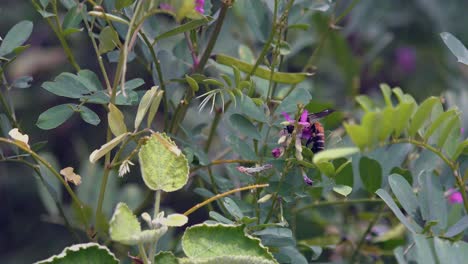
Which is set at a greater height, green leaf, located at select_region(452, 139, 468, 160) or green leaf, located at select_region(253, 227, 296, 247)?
green leaf, located at select_region(452, 139, 468, 160)

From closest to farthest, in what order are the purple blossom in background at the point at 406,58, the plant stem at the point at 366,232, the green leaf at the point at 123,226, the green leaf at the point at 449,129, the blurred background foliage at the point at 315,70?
the green leaf at the point at 123,226 < the green leaf at the point at 449,129 < the plant stem at the point at 366,232 < the blurred background foliage at the point at 315,70 < the purple blossom in background at the point at 406,58

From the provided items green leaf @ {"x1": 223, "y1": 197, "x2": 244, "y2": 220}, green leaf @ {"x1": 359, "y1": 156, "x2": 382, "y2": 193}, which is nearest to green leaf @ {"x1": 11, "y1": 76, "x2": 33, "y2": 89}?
green leaf @ {"x1": 223, "y1": 197, "x2": 244, "y2": 220}

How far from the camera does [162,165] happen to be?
0.66 metres

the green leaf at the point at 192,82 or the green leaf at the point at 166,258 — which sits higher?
the green leaf at the point at 192,82

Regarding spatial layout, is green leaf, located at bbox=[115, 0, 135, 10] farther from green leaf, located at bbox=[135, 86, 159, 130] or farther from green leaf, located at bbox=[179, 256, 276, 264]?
green leaf, located at bbox=[179, 256, 276, 264]

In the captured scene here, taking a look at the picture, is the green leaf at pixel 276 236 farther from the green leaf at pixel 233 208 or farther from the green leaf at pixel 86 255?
the green leaf at pixel 86 255

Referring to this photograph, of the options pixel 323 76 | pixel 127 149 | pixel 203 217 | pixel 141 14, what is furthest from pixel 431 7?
pixel 141 14

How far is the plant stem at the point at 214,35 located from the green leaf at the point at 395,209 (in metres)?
0.24

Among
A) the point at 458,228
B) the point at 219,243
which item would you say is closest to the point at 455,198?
the point at 458,228

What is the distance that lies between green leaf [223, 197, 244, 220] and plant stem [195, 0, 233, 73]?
17cm

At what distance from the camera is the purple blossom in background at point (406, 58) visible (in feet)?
6.75

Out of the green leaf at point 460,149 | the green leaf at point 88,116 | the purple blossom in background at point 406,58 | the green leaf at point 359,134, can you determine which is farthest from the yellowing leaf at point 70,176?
the purple blossom in background at point 406,58

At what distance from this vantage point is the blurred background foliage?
63.8 inches

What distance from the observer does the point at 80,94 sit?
790mm
